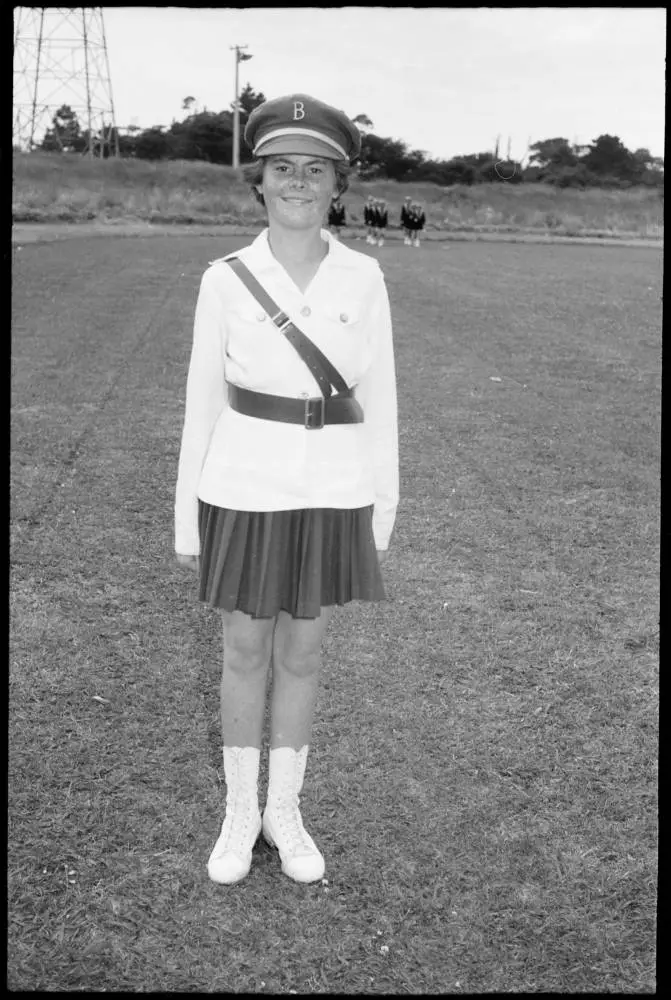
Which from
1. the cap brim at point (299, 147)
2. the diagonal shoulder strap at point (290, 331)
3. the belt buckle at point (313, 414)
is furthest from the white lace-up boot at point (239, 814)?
the cap brim at point (299, 147)

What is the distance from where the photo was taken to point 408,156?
47469 millimetres

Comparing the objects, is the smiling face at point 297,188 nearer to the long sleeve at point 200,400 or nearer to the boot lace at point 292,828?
the long sleeve at point 200,400

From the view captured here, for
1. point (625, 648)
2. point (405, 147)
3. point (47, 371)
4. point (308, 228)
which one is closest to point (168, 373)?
point (47, 371)

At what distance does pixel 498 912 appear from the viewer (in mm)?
2791

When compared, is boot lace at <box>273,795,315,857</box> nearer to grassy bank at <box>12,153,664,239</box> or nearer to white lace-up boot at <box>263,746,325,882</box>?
white lace-up boot at <box>263,746,325,882</box>

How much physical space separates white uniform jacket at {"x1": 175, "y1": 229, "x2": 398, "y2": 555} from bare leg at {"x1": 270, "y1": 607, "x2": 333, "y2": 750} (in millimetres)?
379

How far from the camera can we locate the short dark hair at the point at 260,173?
2787 millimetres

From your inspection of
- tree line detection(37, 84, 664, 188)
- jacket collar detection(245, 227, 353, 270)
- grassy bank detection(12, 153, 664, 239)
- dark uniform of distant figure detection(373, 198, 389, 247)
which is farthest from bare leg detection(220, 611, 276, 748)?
tree line detection(37, 84, 664, 188)

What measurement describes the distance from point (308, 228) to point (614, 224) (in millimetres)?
46661

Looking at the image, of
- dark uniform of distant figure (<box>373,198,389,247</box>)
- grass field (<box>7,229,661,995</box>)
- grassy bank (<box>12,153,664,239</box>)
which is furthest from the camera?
grassy bank (<box>12,153,664,239</box>)

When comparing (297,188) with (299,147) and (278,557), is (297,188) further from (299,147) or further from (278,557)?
(278,557)

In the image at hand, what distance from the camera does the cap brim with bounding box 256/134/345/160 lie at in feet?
8.83

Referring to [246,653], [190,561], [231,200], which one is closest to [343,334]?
[190,561]

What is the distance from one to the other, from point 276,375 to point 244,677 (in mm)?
826
